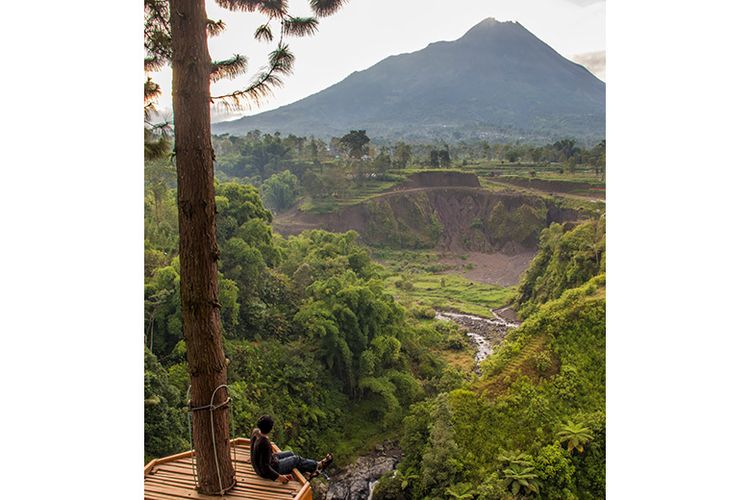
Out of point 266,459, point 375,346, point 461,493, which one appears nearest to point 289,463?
point 266,459

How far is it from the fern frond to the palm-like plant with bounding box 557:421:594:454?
556 centimetres

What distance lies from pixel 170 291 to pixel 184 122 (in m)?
5.36

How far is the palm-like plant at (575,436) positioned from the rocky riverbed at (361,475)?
247 cm

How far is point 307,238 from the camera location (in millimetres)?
10352

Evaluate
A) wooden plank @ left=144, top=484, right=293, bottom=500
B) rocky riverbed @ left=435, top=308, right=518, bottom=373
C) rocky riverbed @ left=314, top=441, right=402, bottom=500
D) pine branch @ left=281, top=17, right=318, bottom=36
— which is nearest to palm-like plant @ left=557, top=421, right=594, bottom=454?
rocky riverbed @ left=435, top=308, right=518, bottom=373

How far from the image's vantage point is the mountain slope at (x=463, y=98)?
33.6 ft

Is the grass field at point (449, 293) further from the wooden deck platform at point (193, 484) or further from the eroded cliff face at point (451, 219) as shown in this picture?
the wooden deck platform at point (193, 484)

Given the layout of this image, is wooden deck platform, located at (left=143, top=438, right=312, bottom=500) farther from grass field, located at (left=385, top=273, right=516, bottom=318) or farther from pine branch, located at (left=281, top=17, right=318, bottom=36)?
grass field, located at (left=385, top=273, right=516, bottom=318)

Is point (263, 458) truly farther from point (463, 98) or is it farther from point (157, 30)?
point (463, 98)

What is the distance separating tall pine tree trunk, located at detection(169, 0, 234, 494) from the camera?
2766 mm

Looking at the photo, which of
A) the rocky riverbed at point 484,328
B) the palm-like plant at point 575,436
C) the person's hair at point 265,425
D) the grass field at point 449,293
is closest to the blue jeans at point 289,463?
the person's hair at point 265,425

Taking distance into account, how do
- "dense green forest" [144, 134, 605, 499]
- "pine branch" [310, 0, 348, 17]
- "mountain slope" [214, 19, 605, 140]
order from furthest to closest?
"mountain slope" [214, 19, 605, 140]
"dense green forest" [144, 134, 605, 499]
"pine branch" [310, 0, 348, 17]

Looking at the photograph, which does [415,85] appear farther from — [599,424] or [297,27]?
[297,27]

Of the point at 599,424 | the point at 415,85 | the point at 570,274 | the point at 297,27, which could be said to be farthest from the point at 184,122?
the point at 415,85
